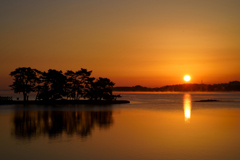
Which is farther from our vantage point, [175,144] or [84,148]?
[175,144]

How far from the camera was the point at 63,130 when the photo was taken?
24266 millimetres

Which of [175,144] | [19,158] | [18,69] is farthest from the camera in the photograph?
[18,69]

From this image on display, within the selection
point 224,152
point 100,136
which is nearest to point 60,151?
point 100,136

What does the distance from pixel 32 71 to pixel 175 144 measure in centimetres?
5516

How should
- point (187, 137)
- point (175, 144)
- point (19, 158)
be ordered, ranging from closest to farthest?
point (19, 158), point (175, 144), point (187, 137)

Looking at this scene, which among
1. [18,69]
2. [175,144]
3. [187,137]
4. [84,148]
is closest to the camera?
[84,148]

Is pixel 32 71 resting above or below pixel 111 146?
above

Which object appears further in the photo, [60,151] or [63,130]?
[63,130]

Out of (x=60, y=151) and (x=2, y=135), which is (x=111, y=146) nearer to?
(x=60, y=151)

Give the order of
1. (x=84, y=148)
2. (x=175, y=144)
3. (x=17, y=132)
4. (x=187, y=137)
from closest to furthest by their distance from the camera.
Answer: (x=84, y=148)
(x=175, y=144)
(x=187, y=137)
(x=17, y=132)

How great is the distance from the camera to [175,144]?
61.2ft

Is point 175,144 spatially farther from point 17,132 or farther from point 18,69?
point 18,69

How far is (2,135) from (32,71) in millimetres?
47103

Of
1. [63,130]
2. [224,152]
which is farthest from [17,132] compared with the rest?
[224,152]
